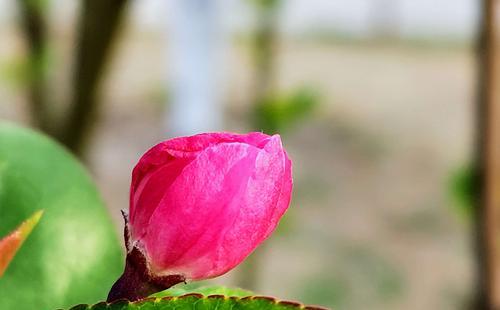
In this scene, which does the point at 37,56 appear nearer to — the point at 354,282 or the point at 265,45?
the point at 265,45

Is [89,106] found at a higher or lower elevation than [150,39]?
higher

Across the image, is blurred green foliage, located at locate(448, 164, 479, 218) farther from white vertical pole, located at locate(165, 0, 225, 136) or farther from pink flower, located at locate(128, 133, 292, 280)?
pink flower, located at locate(128, 133, 292, 280)

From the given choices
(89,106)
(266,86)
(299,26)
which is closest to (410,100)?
(299,26)

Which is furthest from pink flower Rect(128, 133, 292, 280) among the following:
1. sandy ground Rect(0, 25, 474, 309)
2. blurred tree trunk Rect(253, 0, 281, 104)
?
sandy ground Rect(0, 25, 474, 309)

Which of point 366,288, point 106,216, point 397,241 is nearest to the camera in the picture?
point 106,216

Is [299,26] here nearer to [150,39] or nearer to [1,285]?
[150,39]

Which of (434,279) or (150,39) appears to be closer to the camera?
(434,279)
